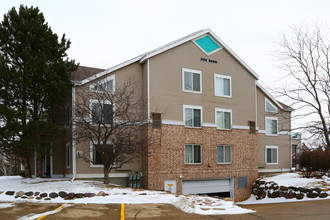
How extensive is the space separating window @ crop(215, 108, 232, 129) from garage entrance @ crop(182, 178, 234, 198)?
3.90 m

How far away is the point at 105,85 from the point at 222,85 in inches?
379

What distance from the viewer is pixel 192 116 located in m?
24.7

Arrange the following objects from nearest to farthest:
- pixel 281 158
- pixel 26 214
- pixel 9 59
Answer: pixel 26 214, pixel 9 59, pixel 281 158

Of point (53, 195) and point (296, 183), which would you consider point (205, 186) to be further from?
point (53, 195)

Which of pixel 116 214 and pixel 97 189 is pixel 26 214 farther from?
pixel 97 189

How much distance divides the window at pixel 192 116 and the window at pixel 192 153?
1434 mm

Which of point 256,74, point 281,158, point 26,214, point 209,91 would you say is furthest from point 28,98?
point 281,158

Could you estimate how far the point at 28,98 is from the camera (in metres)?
20.2

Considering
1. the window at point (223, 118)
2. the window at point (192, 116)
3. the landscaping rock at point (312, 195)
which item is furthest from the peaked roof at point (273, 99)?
the landscaping rock at point (312, 195)

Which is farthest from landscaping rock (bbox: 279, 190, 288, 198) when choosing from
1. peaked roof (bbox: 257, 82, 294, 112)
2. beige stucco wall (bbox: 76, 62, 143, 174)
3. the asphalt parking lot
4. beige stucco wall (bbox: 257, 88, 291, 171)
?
peaked roof (bbox: 257, 82, 294, 112)

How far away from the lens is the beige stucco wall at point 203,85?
23.5m

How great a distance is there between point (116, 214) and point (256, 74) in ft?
62.4

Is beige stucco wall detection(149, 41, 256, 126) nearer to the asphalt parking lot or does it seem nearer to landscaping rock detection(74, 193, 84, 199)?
landscaping rock detection(74, 193, 84, 199)

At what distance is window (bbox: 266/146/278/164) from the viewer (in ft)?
98.3
